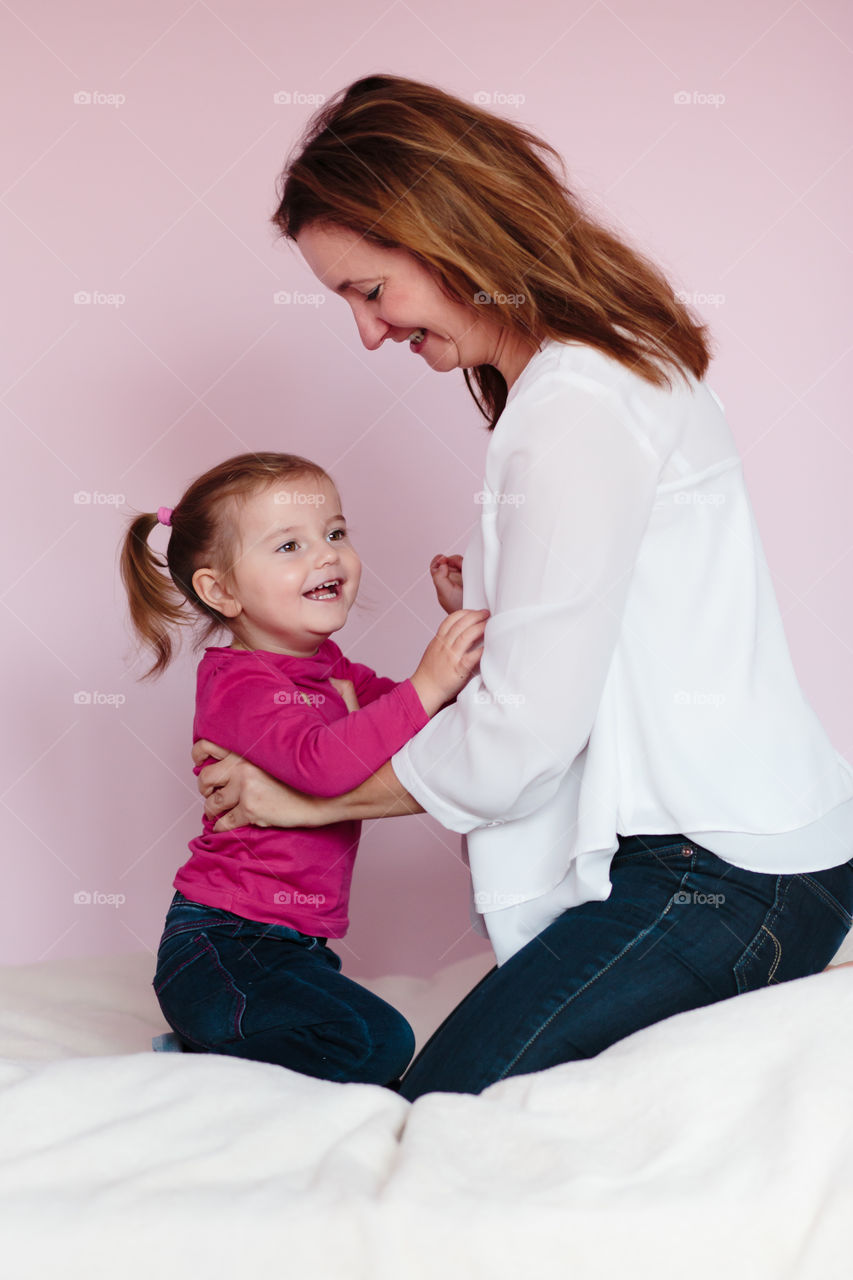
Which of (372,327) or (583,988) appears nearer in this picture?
(583,988)

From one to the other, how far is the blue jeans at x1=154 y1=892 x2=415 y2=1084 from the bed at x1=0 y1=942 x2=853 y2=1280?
0.40 m

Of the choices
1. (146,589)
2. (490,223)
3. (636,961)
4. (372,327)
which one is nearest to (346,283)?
(372,327)

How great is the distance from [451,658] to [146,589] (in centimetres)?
59

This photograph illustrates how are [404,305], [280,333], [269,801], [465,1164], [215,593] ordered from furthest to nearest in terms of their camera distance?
1. [280,333]
2. [215,593]
3. [269,801]
4. [404,305]
5. [465,1164]

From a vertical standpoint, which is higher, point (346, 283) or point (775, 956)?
point (346, 283)

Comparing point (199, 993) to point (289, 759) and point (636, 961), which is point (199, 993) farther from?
point (636, 961)

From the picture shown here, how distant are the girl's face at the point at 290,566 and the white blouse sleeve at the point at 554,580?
0.40m

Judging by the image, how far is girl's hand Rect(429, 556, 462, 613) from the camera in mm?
1816

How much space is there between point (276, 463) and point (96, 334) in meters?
0.94

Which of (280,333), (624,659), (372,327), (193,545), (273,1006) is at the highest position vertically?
(280,333)

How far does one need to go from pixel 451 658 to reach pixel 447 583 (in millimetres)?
326

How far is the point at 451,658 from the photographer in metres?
1.51

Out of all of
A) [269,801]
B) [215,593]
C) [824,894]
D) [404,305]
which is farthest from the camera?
[215,593]

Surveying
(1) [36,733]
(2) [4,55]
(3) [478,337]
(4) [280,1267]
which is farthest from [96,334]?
(4) [280,1267]
